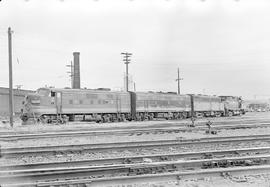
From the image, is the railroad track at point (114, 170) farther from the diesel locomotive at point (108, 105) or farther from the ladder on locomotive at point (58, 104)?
the ladder on locomotive at point (58, 104)

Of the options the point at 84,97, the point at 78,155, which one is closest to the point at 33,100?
the point at 84,97

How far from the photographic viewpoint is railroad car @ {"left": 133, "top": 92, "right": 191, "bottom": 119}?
37.6 m

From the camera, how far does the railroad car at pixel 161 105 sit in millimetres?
37594

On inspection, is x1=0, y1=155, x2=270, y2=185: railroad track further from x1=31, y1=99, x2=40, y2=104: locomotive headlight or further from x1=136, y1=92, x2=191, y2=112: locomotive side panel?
x1=136, y1=92, x2=191, y2=112: locomotive side panel

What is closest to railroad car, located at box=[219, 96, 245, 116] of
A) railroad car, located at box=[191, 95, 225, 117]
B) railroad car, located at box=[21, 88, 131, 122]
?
railroad car, located at box=[191, 95, 225, 117]

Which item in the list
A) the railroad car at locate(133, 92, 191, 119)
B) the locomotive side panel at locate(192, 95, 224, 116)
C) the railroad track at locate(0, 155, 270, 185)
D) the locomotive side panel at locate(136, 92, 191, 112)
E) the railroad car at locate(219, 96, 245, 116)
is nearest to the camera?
the railroad track at locate(0, 155, 270, 185)

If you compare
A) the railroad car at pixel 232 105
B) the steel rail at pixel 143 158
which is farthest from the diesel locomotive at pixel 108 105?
the steel rail at pixel 143 158

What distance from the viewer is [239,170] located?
316 inches

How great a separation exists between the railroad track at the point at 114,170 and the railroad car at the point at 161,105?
28.0 metres

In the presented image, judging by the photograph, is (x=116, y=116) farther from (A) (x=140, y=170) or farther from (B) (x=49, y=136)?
(A) (x=140, y=170)

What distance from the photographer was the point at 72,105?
100 feet

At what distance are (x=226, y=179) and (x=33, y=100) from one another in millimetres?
24205

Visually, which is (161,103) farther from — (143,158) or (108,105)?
(143,158)

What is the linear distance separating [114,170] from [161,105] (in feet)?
106
